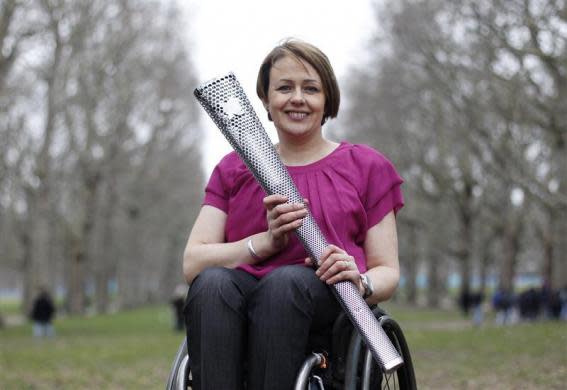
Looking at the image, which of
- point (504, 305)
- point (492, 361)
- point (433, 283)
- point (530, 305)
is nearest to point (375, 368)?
point (492, 361)

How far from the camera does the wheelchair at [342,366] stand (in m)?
2.85

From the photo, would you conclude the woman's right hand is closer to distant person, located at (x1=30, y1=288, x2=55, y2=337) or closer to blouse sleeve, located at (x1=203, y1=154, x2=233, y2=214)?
blouse sleeve, located at (x1=203, y1=154, x2=233, y2=214)

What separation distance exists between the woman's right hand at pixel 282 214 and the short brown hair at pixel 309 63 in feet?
1.67

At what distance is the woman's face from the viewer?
10.6ft

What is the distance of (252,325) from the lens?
9.45 ft

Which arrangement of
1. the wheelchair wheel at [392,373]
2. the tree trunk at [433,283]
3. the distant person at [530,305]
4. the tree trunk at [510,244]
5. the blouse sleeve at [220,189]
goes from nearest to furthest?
1. the wheelchair wheel at [392,373]
2. the blouse sleeve at [220,189]
3. the distant person at [530,305]
4. the tree trunk at [510,244]
5. the tree trunk at [433,283]

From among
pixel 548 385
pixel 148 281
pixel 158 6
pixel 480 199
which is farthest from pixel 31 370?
pixel 148 281

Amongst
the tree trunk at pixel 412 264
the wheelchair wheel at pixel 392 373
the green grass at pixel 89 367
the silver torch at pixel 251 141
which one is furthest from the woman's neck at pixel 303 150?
the tree trunk at pixel 412 264

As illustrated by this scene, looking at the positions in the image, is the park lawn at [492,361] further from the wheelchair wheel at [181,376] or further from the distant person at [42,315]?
the distant person at [42,315]

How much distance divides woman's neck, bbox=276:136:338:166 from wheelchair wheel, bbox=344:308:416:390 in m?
0.57

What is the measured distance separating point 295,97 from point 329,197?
36 centimetres

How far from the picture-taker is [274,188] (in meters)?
2.99

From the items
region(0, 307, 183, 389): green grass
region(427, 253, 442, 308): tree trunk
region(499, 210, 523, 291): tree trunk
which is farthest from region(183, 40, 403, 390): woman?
region(427, 253, 442, 308): tree trunk

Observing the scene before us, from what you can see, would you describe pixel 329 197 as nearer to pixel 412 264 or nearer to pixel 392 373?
pixel 392 373
